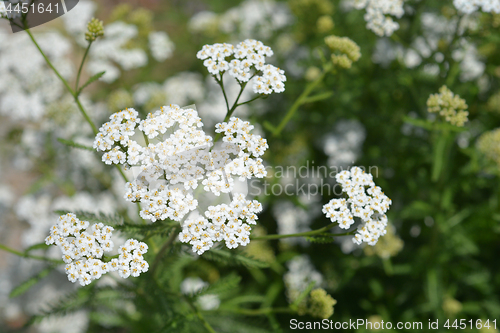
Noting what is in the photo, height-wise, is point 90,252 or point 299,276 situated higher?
point 90,252

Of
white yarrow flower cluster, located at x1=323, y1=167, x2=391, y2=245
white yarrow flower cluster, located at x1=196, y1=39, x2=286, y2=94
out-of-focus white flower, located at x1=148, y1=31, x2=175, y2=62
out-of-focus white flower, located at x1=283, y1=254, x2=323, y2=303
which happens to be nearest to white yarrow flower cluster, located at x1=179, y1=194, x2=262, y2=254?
white yarrow flower cluster, located at x1=323, y1=167, x2=391, y2=245

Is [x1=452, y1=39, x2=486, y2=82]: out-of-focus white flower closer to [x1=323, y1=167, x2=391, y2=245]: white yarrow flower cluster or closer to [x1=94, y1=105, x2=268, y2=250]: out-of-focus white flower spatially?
[x1=323, y1=167, x2=391, y2=245]: white yarrow flower cluster

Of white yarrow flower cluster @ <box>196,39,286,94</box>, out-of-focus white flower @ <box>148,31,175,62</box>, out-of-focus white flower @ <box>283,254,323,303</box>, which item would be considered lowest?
out-of-focus white flower @ <box>283,254,323,303</box>

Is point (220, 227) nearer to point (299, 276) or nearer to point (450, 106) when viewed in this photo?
point (450, 106)

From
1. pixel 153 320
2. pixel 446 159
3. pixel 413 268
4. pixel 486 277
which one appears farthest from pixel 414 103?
pixel 153 320

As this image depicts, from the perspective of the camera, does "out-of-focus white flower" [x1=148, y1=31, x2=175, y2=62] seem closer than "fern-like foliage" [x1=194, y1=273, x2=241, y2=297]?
No

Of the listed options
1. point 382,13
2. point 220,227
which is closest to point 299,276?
point 220,227

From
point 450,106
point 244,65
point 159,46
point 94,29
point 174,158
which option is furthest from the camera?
point 159,46

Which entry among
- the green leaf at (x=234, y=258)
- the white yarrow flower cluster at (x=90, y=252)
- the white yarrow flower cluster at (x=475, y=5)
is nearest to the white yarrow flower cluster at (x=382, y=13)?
the white yarrow flower cluster at (x=475, y=5)
